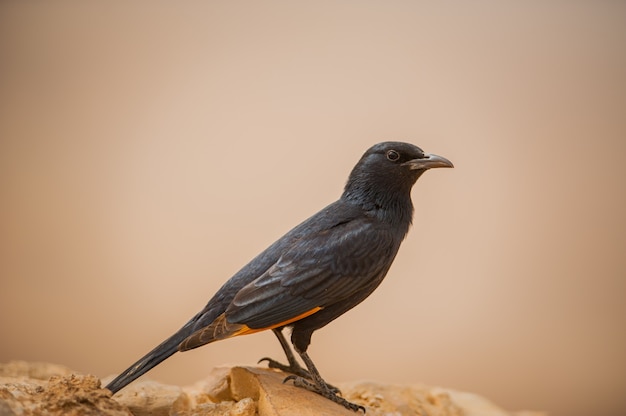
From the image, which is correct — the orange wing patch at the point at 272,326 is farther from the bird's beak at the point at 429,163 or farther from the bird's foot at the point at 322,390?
the bird's beak at the point at 429,163

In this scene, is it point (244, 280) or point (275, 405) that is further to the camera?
point (244, 280)

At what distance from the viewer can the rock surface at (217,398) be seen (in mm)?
4223

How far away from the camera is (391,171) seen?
5.26m

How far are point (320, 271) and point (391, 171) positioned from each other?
3.44 feet

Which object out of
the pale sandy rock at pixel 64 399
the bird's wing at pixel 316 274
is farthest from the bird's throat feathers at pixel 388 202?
the pale sandy rock at pixel 64 399

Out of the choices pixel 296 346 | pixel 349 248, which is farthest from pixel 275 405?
pixel 349 248

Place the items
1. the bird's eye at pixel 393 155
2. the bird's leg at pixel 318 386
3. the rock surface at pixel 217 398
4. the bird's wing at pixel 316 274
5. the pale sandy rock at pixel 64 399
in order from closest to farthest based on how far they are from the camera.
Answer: the pale sandy rock at pixel 64 399
the rock surface at pixel 217 398
the bird's wing at pixel 316 274
the bird's leg at pixel 318 386
the bird's eye at pixel 393 155

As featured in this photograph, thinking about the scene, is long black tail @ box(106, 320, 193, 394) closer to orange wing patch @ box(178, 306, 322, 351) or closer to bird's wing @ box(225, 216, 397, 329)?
orange wing patch @ box(178, 306, 322, 351)

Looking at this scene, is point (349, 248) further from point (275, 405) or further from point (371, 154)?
point (275, 405)

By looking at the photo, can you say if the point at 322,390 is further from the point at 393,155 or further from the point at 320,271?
the point at 393,155

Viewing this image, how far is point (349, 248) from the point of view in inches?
195

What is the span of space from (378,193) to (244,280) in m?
1.28

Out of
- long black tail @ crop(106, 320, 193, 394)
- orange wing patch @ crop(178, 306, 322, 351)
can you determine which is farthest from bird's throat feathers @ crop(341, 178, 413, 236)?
long black tail @ crop(106, 320, 193, 394)

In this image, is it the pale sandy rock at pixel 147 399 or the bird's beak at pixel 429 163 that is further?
the bird's beak at pixel 429 163
